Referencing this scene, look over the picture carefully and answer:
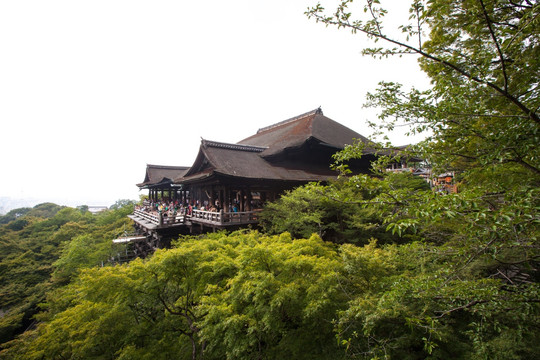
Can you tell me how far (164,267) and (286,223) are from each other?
5501 mm

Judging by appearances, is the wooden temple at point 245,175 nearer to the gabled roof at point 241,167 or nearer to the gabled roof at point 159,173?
the gabled roof at point 241,167

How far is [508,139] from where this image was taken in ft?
7.88

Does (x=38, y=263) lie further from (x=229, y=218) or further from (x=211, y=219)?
(x=229, y=218)

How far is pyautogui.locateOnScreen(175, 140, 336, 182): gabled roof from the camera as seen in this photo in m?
12.7

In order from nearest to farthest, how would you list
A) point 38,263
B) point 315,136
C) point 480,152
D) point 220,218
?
point 480,152
point 220,218
point 315,136
point 38,263

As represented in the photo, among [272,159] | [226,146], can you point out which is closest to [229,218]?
[226,146]

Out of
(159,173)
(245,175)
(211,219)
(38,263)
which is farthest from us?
(159,173)

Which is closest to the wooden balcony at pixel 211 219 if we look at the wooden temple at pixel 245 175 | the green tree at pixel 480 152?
the wooden temple at pixel 245 175

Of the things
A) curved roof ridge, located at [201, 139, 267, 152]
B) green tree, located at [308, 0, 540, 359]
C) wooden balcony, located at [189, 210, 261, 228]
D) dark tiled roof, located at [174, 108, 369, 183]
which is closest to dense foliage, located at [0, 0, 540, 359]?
green tree, located at [308, 0, 540, 359]

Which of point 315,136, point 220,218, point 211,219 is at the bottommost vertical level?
point 211,219

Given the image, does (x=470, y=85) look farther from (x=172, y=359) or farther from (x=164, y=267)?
(x=172, y=359)

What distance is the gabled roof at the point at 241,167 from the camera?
500 inches

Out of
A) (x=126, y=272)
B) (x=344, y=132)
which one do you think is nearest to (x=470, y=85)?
(x=126, y=272)

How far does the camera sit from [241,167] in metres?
13.4
